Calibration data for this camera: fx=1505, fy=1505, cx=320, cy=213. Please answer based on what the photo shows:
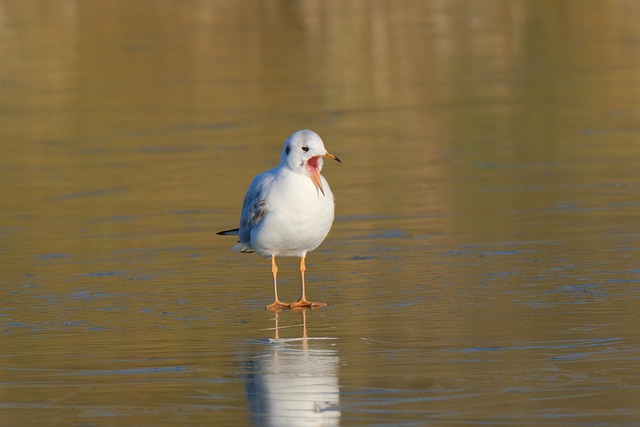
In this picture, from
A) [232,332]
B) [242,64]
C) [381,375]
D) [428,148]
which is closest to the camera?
[381,375]

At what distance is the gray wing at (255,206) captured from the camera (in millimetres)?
9234

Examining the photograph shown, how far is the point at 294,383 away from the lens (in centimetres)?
718

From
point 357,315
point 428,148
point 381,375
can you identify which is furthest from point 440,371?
point 428,148

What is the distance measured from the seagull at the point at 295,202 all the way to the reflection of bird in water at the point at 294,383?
0.94 metres

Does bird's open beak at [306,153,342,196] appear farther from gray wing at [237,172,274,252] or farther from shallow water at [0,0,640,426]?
shallow water at [0,0,640,426]

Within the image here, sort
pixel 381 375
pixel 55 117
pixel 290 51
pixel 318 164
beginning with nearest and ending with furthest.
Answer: pixel 381 375, pixel 318 164, pixel 55 117, pixel 290 51

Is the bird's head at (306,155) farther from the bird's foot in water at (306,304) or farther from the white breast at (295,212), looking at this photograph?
the bird's foot in water at (306,304)

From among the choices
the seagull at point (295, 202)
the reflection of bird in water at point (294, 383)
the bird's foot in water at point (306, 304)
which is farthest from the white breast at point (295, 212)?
the reflection of bird in water at point (294, 383)

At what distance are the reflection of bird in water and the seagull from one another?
0.94m

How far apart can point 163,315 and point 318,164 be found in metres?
1.29

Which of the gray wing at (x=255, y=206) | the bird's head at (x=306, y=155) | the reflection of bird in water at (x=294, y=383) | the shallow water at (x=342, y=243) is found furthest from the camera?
the gray wing at (x=255, y=206)

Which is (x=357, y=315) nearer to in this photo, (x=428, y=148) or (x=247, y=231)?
(x=247, y=231)

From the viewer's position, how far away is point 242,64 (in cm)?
2519

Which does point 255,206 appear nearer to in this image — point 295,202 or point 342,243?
point 295,202
